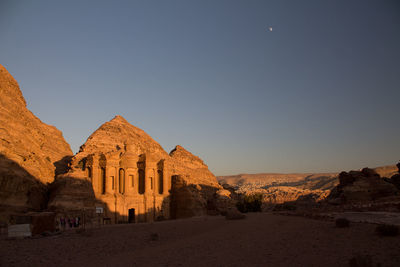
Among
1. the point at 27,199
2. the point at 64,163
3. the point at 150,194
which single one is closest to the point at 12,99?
the point at 27,199

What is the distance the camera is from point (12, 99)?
106 ft

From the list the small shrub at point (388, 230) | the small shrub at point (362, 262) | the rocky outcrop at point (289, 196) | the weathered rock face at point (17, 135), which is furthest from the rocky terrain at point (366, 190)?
the weathered rock face at point (17, 135)

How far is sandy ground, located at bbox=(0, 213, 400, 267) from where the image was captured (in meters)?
9.34

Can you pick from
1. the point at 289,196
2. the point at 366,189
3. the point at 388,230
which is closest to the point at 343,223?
the point at 388,230

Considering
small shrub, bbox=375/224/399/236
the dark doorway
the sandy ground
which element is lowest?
the dark doorway

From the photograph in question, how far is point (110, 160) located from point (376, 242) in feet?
111

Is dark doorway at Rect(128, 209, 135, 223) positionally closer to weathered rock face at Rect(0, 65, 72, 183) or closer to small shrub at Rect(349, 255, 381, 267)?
weathered rock face at Rect(0, 65, 72, 183)

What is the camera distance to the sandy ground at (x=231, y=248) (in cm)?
934

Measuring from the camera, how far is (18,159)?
26.4 metres

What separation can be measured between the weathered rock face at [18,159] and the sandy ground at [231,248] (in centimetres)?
916

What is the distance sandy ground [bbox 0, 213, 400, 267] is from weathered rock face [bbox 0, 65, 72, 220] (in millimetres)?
9161

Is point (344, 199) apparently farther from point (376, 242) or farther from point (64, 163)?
point (64, 163)

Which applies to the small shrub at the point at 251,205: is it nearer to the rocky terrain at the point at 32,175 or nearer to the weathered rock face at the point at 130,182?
the rocky terrain at the point at 32,175

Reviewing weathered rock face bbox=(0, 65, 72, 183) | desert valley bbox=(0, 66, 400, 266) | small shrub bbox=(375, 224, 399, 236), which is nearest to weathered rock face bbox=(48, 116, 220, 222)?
desert valley bbox=(0, 66, 400, 266)
